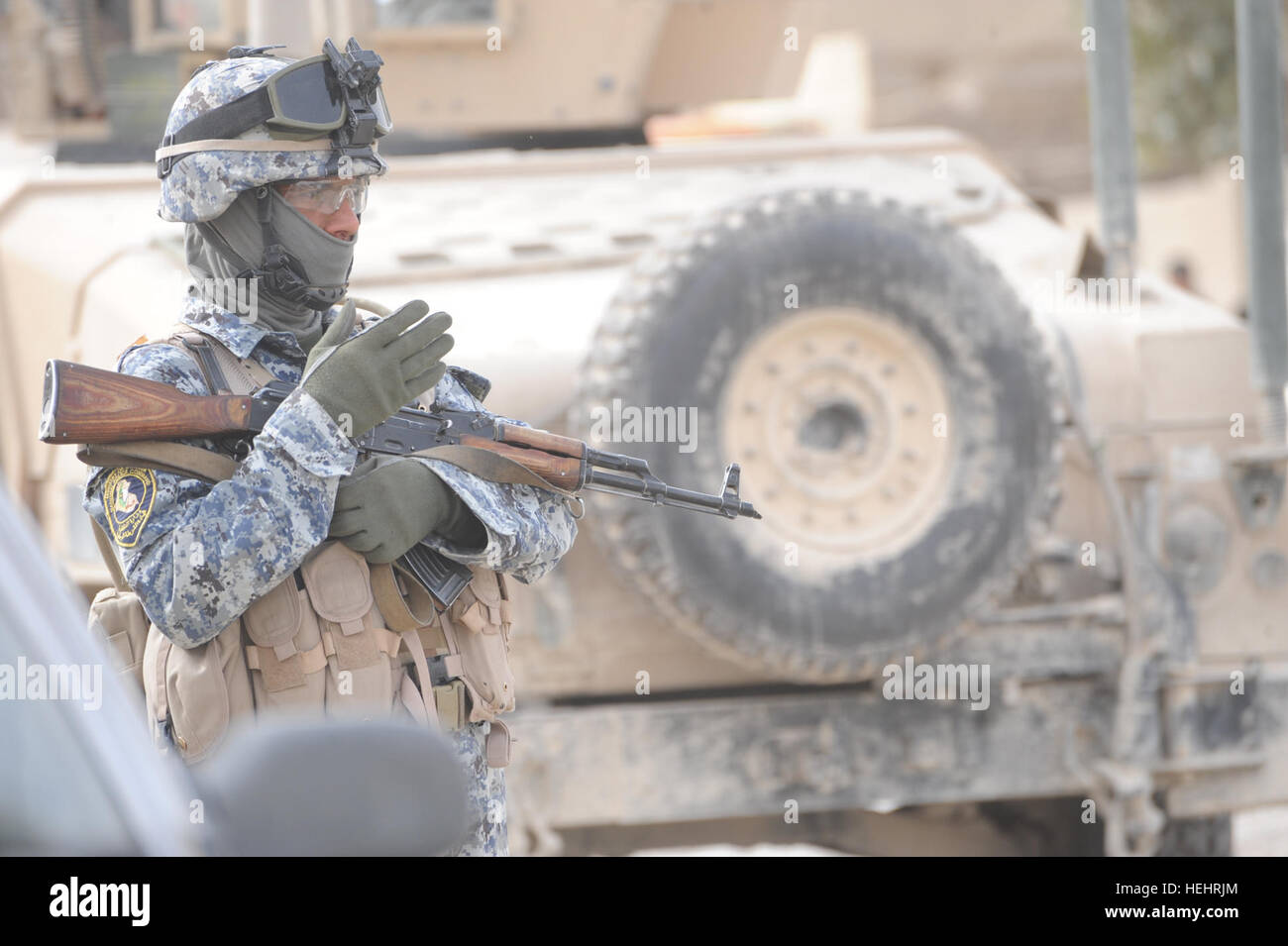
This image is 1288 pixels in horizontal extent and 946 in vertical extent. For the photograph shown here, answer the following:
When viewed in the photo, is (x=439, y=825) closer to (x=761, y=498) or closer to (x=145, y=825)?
(x=145, y=825)

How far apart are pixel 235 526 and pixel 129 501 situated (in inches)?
6.8

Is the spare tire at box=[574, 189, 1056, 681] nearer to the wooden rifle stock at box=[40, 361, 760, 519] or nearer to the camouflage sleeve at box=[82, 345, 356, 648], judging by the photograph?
the wooden rifle stock at box=[40, 361, 760, 519]

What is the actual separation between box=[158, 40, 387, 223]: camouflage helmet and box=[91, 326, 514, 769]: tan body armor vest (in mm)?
190

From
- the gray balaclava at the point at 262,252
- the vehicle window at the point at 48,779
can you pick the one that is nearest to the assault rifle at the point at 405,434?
the gray balaclava at the point at 262,252

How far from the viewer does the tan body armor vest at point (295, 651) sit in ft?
7.13

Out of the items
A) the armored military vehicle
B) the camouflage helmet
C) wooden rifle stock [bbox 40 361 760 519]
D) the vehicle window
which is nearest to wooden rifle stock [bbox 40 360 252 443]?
wooden rifle stock [bbox 40 361 760 519]

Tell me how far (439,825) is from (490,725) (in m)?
1.14

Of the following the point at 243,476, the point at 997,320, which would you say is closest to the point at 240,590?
the point at 243,476

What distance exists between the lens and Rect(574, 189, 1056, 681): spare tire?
3.65 meters

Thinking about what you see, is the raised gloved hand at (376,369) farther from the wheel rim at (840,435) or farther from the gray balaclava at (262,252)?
the wheel rim at (840,435)

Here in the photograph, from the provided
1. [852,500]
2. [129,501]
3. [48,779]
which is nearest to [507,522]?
[129,501]

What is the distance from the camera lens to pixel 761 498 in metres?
3.80

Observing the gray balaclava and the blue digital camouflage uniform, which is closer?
the blue digital camouflage uniform

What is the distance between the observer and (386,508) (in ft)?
7.21
